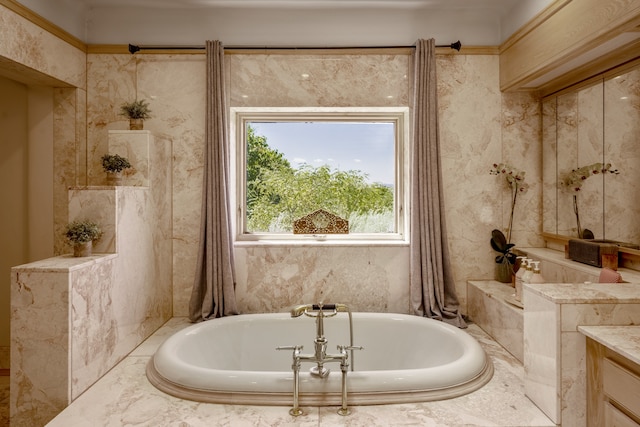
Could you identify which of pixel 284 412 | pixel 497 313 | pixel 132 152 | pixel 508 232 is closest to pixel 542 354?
pixel 497 313

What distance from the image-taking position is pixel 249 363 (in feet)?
7.70

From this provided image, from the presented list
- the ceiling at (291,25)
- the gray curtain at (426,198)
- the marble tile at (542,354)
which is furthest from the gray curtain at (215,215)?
the marble tile at (542,354)

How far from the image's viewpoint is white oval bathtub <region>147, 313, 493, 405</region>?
164 cm

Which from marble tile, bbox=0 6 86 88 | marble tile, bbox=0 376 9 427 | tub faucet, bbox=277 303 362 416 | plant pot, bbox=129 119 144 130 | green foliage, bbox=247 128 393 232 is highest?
marble tile, bbox=0 6 86 88

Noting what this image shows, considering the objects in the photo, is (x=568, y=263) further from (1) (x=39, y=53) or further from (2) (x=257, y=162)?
(1) (x=39, y=53)

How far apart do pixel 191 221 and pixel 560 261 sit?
96.6 inches

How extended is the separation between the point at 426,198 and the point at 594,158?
3.23 feet

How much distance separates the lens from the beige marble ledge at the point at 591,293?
4.75 feet

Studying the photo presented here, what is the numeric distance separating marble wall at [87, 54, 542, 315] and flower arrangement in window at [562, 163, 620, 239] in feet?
1.15

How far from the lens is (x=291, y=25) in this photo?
2.78 m

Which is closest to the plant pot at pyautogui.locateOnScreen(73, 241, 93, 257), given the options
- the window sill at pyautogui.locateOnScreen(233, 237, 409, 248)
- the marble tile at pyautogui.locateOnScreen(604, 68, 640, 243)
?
the window sill at pyautogui.locateOnScreen(233, 237, 409, 248)

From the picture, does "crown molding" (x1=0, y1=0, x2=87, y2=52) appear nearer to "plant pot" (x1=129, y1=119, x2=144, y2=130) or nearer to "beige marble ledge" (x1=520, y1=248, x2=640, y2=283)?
"plant pot" (x1=129, y1=119, x2=144, y2=130)

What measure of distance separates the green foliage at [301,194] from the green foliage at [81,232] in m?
1.18

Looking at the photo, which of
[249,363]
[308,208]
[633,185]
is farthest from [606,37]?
[249,363]
